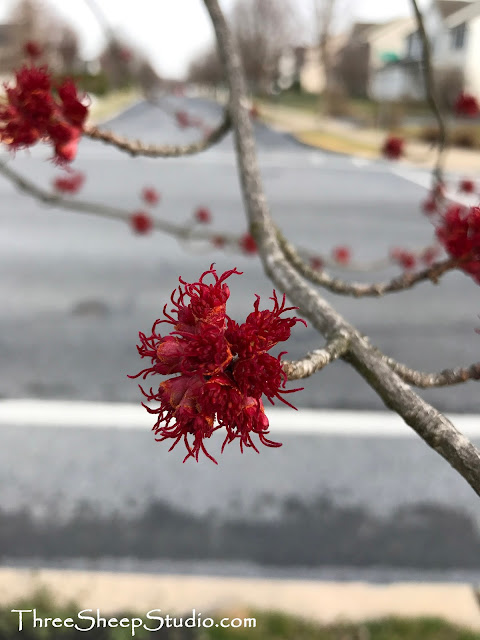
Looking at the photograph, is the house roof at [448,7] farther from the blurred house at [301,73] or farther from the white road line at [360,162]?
the white road line at [360,162]

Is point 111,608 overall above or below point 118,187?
below

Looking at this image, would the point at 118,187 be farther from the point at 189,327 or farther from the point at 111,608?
the point at 189,327

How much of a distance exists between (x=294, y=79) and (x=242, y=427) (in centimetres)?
6981

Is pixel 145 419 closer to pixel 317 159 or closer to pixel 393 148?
pixel 393 148

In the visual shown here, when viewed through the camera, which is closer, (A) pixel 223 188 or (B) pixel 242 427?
(B) pixel 242 427

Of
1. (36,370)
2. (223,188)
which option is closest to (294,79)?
(223,188)

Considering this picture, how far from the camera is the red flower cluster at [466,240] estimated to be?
3.93 ft

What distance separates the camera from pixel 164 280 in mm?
8281

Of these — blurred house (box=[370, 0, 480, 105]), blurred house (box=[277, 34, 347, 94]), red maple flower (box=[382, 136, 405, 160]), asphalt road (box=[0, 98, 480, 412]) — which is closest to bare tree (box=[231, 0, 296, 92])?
blurred house (box=[370, 0, 480, 105])

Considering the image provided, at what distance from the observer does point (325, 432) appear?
14.3 feet

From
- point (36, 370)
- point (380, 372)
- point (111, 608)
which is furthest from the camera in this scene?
point (36, 370)

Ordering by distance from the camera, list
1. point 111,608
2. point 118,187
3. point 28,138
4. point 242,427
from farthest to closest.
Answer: point 118,187
point 111,608
point 28,138
point 242,427

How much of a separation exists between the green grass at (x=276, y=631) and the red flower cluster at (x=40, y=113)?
2.25m

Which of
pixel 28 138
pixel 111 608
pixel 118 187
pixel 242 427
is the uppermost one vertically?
pixel 118 187
